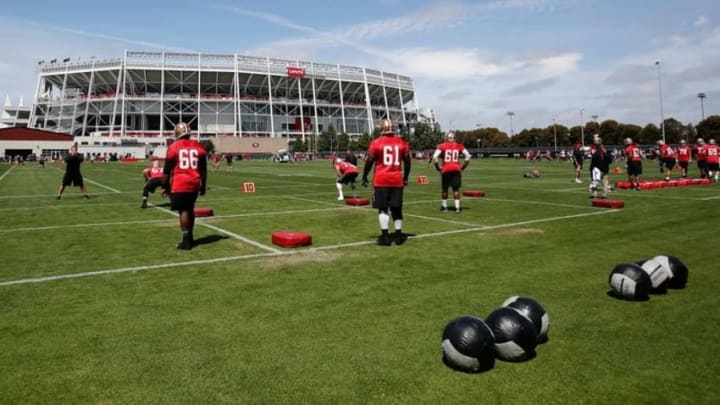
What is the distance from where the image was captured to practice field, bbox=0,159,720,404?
3.90 meters

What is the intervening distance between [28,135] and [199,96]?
40.1 meters

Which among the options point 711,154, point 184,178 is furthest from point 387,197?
point 711,154

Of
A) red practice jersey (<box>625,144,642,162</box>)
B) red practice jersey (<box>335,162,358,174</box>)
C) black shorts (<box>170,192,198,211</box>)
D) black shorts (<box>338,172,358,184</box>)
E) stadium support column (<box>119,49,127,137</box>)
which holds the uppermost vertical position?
stadium support column (<box>119,49,127,137</box>)

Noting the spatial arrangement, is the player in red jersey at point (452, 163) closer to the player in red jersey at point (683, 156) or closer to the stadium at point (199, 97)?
the player in red jersey at point (683, 156)

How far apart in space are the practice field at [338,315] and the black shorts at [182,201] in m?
0.86

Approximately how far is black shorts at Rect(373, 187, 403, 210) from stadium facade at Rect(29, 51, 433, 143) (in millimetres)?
120936

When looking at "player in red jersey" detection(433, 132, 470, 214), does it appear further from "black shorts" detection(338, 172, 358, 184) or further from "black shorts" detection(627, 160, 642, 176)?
"black shorts" detection(627, 160, 642, 176)

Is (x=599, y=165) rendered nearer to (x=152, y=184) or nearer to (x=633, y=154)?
(x=633, y=154)

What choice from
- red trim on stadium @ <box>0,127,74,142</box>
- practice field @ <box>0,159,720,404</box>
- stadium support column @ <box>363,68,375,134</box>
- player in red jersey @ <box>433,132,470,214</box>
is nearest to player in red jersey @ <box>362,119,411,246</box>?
practice field @ <box>0,159,720,404</box>

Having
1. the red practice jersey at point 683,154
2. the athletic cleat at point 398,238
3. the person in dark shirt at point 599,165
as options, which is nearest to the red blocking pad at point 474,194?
the person in dark shirt at point 599,165

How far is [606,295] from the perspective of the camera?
6242 mm

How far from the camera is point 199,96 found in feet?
404

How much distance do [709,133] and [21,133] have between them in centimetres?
15338

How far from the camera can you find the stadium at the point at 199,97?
403 feet
